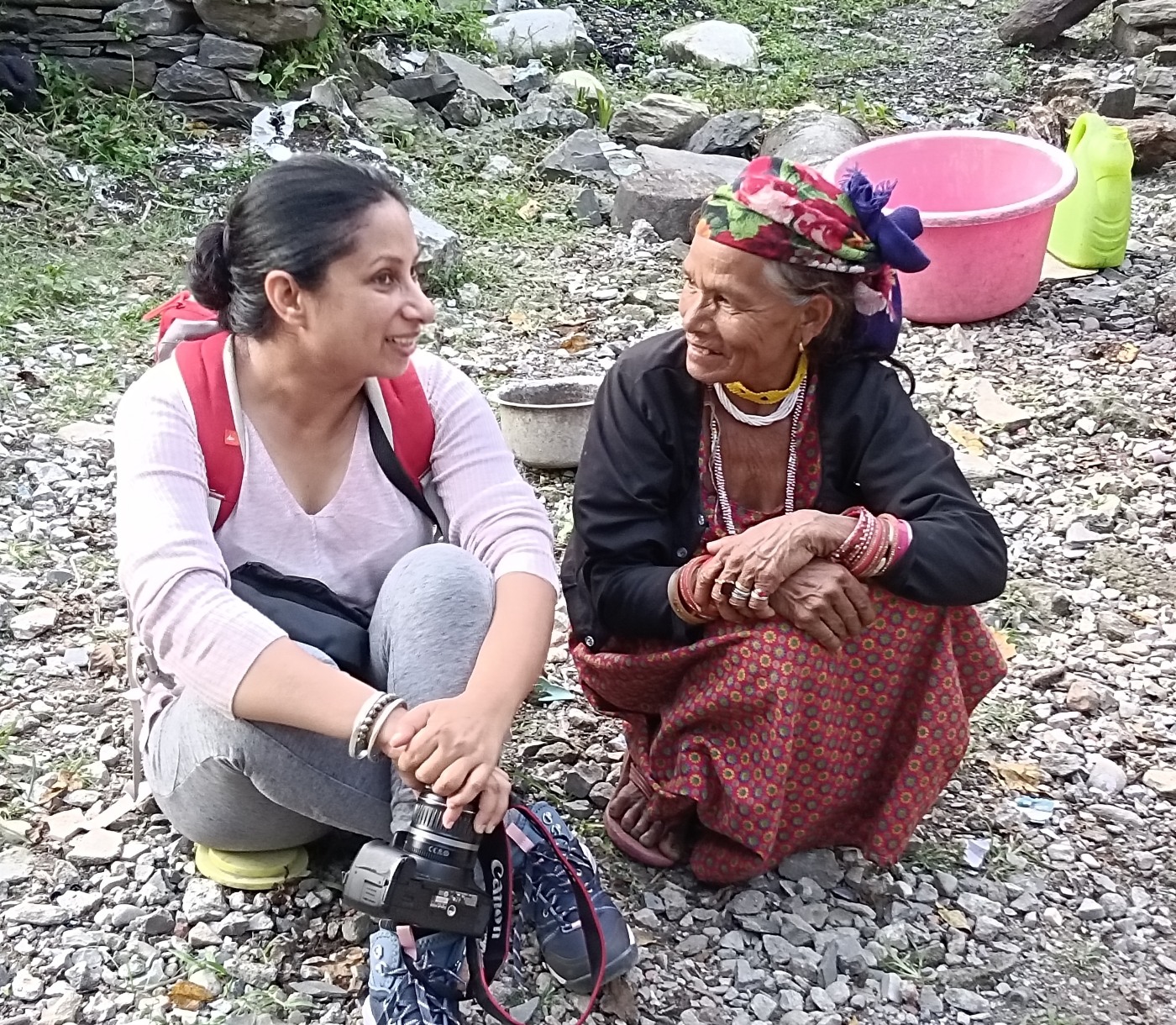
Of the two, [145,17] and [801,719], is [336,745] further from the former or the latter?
[145,17]

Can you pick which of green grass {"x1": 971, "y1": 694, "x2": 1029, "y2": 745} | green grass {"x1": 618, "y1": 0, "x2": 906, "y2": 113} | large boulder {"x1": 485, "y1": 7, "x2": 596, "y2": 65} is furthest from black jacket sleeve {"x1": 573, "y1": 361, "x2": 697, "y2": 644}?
large boulder {"x1": 485, "y1": 7, "x2": 596, "y2": 65}

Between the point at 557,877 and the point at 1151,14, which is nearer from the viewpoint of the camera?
the point at 557,877

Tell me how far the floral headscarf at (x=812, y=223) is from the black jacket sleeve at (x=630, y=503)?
0.30 meters

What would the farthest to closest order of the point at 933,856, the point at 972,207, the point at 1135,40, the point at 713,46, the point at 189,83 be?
the point at 1135,40 < the point at 713,46 < the point at 189,83 < the point at 972,207 < the point at 933,856

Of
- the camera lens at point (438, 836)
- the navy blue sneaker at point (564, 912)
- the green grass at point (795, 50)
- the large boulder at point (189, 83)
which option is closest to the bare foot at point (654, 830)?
the navy blue sneaker at point (564, 912)

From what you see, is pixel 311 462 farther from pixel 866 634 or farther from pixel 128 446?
pixel 866 634

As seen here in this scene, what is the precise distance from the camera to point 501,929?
2102 mm

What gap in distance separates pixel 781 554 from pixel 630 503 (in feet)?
1.02

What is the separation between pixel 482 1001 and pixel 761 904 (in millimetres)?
609

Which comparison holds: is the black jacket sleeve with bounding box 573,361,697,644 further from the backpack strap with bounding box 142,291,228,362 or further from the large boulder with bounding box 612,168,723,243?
the large boulder with bounding box 612,168,723,243

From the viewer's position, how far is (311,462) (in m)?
2.27

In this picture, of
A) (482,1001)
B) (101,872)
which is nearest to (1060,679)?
(482,1001)

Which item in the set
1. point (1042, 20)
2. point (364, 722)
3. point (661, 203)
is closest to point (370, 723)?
point (364, 722)

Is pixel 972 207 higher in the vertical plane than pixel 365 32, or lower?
lower
